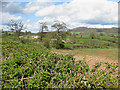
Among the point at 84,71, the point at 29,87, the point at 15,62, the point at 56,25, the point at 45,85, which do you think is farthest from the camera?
the point at 56,25

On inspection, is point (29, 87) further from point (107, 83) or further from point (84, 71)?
point (107, 83)

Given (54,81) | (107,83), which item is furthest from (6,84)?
(107,83)

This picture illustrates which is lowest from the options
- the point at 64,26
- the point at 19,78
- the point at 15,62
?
the point at 19,78

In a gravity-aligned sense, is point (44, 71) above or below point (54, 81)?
above

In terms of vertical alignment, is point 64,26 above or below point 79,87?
above

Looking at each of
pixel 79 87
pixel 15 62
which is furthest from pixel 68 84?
pixel 15 62

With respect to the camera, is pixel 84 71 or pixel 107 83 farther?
pixel 84 71

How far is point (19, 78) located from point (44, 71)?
426 mm

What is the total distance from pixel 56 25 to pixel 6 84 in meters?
19.2

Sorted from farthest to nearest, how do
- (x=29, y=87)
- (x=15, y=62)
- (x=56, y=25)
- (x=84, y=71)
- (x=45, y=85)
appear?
1. (x=56, y=25)
2. (x=15, y=62)
3. (x=84, y=71)
4. (x=45, y=85)
5. (x=29, y=87)

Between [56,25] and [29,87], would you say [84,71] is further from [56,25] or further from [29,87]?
[56,25]

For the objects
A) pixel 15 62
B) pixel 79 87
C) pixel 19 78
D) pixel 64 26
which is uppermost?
pixel 64 26

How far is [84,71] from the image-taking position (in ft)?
7.89

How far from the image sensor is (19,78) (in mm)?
2166
